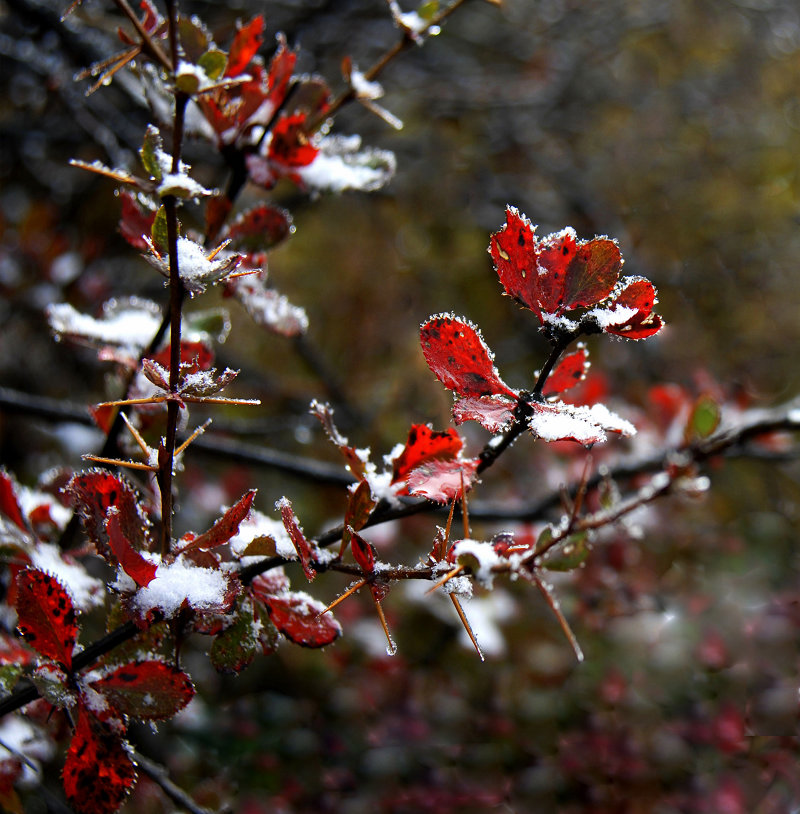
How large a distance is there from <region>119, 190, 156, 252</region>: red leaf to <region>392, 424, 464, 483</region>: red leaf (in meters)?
0.30

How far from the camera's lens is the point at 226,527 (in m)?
0.48

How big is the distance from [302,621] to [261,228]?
357 mm

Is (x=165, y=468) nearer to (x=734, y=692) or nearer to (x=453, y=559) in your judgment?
(x=453, y=559)

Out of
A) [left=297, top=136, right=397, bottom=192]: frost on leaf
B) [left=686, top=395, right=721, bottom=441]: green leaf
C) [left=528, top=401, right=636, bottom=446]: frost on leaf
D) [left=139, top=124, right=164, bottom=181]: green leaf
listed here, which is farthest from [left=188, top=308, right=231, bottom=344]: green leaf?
[left=686, top=395, right=721, bottom=441]: green leaf

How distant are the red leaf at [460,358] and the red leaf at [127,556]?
0.23 metres

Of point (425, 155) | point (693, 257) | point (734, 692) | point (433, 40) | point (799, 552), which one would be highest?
point (433, 40)

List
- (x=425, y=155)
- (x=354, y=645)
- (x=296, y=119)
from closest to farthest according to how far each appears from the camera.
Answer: (x=296, y=119)
(x=354, y=645)
(x=425, y=155)

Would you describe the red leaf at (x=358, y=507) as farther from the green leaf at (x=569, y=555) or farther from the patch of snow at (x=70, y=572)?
the patch of snow at (x=70, y=572)

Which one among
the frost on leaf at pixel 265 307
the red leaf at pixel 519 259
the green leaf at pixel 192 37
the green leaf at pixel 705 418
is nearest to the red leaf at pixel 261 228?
the frost on leaf at pixel 265 307

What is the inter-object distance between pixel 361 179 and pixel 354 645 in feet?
4.83

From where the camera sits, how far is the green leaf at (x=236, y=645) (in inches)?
20.1

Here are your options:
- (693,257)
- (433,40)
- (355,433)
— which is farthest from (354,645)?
(433,40)

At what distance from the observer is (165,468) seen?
1.57 ft

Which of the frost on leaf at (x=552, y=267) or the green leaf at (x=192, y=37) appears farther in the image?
the green leaf at (x=192, y=37)
